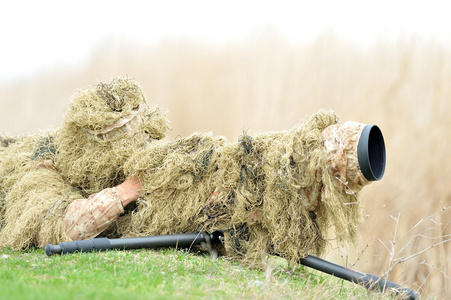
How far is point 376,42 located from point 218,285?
468 centimetres

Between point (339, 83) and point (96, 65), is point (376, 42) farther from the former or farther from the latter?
point (96, 65)

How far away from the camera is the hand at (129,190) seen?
4617mm

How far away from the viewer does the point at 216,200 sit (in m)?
4.42

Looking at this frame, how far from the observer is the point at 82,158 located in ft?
16.1

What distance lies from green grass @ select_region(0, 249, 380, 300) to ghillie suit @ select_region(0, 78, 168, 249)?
0.26m

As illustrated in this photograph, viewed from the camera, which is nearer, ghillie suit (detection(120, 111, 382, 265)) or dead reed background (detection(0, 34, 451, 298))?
ghillie suit (detection(120, 111, 382, 265))

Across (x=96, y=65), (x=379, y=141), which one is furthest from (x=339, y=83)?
(x=96, y=65)

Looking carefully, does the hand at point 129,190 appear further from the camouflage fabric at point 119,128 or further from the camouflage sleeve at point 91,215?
the camouflage fabric at point 119,128

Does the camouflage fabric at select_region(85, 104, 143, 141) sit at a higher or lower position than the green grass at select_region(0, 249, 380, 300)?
higher

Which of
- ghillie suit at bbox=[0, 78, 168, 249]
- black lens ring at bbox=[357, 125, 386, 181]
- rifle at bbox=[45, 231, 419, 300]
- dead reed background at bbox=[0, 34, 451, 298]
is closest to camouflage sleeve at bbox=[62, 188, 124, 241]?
ghillie suit at bbox=[0, 78, 168, 249]

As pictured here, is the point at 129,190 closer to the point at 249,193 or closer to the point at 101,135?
the point at 101,135

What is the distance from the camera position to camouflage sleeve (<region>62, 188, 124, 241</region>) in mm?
4477

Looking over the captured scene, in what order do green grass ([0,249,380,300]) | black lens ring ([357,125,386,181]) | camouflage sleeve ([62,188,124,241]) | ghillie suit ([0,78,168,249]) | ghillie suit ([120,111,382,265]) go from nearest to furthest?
green grass ([0,249,380,300]) < black lens ring ([357,125,386,181]) < ghillie suit ([120,111,382,265]) < camouflage sleeve ([62,188,124,241]) < ghillie suit ([0,78,168,249])

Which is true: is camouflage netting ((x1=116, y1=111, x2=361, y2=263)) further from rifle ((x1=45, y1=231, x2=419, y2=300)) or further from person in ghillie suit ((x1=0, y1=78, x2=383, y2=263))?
rifle ((x1=45, y1=231, x2=419, y2=300))
